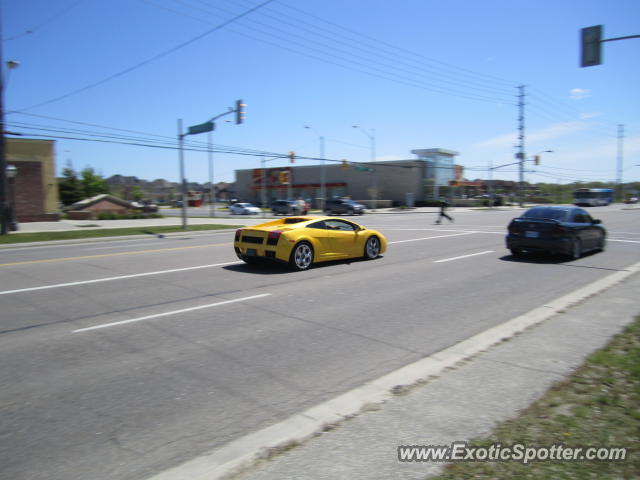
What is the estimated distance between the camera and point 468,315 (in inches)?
274

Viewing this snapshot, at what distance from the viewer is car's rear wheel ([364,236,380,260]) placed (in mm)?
12445

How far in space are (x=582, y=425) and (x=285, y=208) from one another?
158 feet

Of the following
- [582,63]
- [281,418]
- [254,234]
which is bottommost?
[281,418]

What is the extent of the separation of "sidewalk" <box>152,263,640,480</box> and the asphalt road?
266 mm

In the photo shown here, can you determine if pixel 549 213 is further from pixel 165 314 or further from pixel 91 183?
pixel 91 183

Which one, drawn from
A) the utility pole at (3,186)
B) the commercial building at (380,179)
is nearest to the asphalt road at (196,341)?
the utility pole at (3,186)

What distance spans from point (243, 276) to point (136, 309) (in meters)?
3.13

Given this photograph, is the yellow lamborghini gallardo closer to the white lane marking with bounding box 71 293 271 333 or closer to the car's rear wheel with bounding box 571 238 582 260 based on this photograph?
the white lane marking with bounding box 71 293 271 333

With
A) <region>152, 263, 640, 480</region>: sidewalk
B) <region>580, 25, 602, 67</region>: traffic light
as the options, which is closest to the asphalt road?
<region>152, 263, 640, 480</region>: sidewalk

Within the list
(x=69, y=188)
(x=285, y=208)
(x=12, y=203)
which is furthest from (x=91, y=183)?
(x=12, y=203)

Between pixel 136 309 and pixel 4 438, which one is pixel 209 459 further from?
pixel 136 309

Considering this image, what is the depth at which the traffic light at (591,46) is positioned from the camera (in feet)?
39.8

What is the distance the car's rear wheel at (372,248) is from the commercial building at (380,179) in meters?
53.1

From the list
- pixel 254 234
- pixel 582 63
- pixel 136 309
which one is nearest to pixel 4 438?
pixel 136 309
